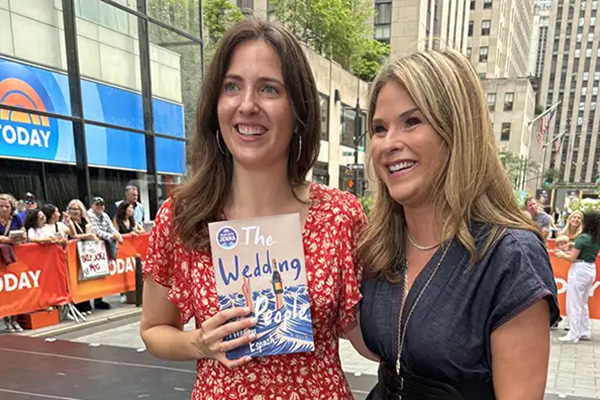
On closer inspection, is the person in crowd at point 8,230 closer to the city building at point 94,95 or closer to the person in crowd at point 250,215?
the city building at point 94,95

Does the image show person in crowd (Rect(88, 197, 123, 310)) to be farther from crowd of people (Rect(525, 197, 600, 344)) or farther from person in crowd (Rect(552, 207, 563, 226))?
person in crowd (Rect(552, 207, 563, 226))

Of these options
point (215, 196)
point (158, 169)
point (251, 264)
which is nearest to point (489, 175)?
point (251, 264)

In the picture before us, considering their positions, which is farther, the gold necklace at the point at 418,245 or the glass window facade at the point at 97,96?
the glass window facade at the point at 97,96

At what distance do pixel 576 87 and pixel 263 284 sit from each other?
106210 millimetres

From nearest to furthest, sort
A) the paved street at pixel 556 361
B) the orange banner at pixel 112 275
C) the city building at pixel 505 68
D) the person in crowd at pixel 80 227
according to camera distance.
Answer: the paved street at pixel 556 361, the orange banner at pixel 112 275, the person in crowd at pixel 80 227, the city building at pixel 505 68

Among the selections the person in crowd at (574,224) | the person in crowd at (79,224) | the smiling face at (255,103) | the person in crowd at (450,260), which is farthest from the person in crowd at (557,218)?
the smiling face at (255,103)

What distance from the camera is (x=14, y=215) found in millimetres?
5488

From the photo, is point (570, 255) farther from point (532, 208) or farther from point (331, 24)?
point (331, 24)

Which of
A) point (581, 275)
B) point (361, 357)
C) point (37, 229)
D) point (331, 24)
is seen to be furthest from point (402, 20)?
point (361, 357)

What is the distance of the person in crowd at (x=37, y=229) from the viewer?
18.1ft

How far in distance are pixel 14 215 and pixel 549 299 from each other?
6.26 m

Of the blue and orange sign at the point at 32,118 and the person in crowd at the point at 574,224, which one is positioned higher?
the blue and orange sign at the point at 32,118

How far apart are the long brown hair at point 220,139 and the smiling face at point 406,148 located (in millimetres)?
247

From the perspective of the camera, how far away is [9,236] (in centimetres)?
505
